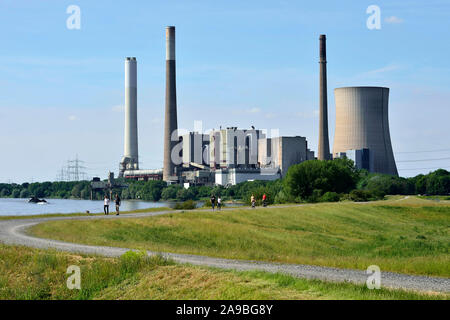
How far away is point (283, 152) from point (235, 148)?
16.3 m

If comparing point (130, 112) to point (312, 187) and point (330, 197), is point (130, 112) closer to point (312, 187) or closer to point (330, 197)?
point (312, 187)

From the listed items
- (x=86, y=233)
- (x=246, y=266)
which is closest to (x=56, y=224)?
(x=86, y=233)

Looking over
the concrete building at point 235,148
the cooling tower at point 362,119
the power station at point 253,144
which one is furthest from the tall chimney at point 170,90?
the cooling tower at point 362,119

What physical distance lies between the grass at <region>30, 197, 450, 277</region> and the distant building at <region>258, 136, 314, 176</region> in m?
113

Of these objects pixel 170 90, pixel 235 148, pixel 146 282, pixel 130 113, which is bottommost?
pixel 146 282

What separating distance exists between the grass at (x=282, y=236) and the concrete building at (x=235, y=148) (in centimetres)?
12032

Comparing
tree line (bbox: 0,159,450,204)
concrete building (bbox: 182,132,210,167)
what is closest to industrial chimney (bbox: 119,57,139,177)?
tree line (bbox: 0,159,450,204)

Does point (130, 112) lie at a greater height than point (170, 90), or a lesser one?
lesser

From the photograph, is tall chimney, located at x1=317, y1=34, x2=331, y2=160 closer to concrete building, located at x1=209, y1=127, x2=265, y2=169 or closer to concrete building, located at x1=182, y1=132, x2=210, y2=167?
concrete building, located at x1=209, y1=127, x2=265, y2=169

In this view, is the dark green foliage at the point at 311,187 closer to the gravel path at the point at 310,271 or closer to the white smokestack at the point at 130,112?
the white smokestack at the point at 130,112

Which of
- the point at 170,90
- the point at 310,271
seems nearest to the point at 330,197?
the point at 310,271

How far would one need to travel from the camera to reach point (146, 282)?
1565cm

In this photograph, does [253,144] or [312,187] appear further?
[253,144]
